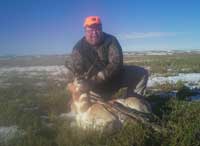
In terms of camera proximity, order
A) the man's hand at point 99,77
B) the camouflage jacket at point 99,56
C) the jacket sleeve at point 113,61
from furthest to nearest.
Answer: the camouflage jacket at point 99,56, the jacket sleeve at point 113,61, the man's hand at point 99,77

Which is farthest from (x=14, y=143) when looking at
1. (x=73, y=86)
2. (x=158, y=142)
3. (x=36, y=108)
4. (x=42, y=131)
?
(x=36, y=108)

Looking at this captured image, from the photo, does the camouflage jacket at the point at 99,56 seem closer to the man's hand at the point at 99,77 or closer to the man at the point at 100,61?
the man at the point at 100,61

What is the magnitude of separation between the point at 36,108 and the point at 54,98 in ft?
1.95

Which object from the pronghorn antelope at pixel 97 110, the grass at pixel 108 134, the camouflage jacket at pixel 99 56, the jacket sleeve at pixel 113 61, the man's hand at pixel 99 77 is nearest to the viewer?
the grass at pixel 108 134

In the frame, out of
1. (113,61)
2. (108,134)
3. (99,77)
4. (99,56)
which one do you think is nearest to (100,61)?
(99,56)

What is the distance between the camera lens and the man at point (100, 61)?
18.6ft

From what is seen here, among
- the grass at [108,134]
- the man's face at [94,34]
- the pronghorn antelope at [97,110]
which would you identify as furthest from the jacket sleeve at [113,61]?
the grass at [108,134]

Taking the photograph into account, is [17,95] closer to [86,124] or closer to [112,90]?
[112,90]

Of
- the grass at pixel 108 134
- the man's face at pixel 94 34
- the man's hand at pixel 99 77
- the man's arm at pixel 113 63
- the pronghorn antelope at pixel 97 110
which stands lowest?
the grass at pixel 108 134

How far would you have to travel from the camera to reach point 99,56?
238 inches

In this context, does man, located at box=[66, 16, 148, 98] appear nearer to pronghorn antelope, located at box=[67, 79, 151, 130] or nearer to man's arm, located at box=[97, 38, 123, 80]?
man's arm, located at box=[97, 38, 123, 80]

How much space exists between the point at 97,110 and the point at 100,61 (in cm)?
172

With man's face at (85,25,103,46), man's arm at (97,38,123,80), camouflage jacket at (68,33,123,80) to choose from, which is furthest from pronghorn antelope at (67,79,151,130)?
man's face at (85,25,103,46)

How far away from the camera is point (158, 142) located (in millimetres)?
3883
